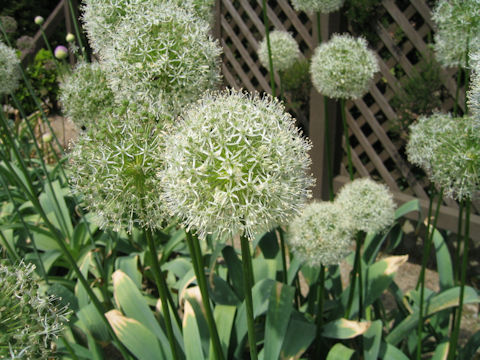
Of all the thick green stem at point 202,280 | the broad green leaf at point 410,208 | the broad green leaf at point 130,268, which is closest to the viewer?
the thick green stem at point 202,280

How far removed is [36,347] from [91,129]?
24.2 inches

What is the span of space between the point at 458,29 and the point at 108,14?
1.49 metres

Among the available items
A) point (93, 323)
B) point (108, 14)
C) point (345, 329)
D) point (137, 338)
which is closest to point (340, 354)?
point (345, 329)

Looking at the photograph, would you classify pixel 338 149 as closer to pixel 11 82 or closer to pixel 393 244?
pixel 393 244

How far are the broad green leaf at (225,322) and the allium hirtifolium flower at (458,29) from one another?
1.63 m

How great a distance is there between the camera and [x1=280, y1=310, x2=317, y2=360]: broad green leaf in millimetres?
2049

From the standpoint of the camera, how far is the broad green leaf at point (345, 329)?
2.12 metres

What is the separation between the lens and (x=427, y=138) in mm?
1851

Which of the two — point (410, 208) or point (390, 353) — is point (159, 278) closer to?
point (390, 353)

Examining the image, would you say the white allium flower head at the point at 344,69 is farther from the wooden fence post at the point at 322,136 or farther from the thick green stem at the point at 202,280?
the wooden fence post at the point at 322,136

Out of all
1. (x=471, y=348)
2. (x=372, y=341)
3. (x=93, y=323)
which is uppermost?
(x=93, y=323)

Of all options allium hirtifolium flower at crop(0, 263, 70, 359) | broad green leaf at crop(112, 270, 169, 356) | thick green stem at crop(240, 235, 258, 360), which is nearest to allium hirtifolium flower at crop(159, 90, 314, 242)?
thick green stem at crop(240, 235, 258, 360)

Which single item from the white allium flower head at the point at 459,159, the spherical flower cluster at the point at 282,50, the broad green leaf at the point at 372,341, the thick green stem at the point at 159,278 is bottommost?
the broad green leaf at the point at 372,341

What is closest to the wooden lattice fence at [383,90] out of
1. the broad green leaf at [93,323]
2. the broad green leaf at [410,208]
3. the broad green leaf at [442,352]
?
the broad green leaf at [410,208]
